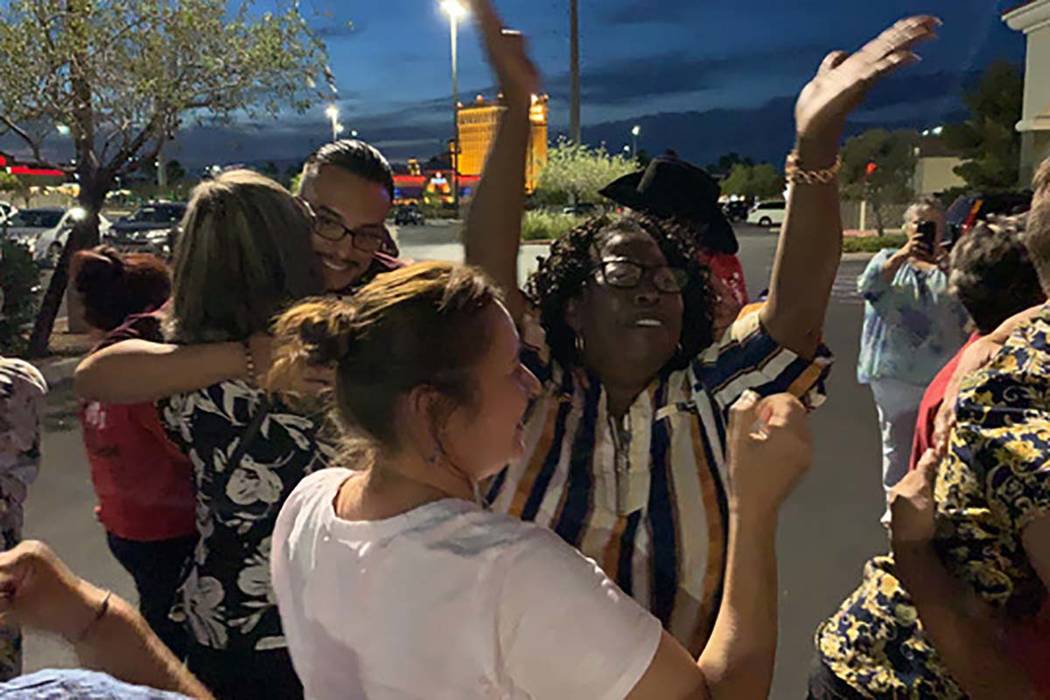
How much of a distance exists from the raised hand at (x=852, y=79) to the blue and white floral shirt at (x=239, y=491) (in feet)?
3.79

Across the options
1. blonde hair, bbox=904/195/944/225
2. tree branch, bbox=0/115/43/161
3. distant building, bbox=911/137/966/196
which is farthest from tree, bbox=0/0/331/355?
distant building, bbox=911/137/966/196

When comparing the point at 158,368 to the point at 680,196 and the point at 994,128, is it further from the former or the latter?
the point at 994,128

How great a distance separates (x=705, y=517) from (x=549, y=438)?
34 cm

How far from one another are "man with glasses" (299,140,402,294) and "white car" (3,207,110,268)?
62.5 ft

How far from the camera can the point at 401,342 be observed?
1.32 m

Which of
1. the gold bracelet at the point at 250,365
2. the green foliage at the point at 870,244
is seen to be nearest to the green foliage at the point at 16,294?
the gold bracelet at the point at 250,365

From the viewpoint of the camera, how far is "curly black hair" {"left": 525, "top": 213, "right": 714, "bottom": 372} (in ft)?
6.49

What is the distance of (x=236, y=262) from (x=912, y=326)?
12.3 feet

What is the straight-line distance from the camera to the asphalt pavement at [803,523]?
13.0 feet

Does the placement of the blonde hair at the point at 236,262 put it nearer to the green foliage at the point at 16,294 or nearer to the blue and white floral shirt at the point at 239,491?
the blue and white floral shirt at the point at 239,491

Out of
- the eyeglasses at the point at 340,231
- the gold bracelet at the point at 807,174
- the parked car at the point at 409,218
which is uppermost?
the gold bracelet at the point at 807,174

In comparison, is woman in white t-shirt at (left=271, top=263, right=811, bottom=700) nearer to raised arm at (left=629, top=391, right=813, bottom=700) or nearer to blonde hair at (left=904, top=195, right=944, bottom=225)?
raised arm at (left=629, top=391, right=813, bottom=700)

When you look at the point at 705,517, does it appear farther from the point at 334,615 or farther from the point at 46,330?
the point at 46,330

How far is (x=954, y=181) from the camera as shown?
4578 centimetres
